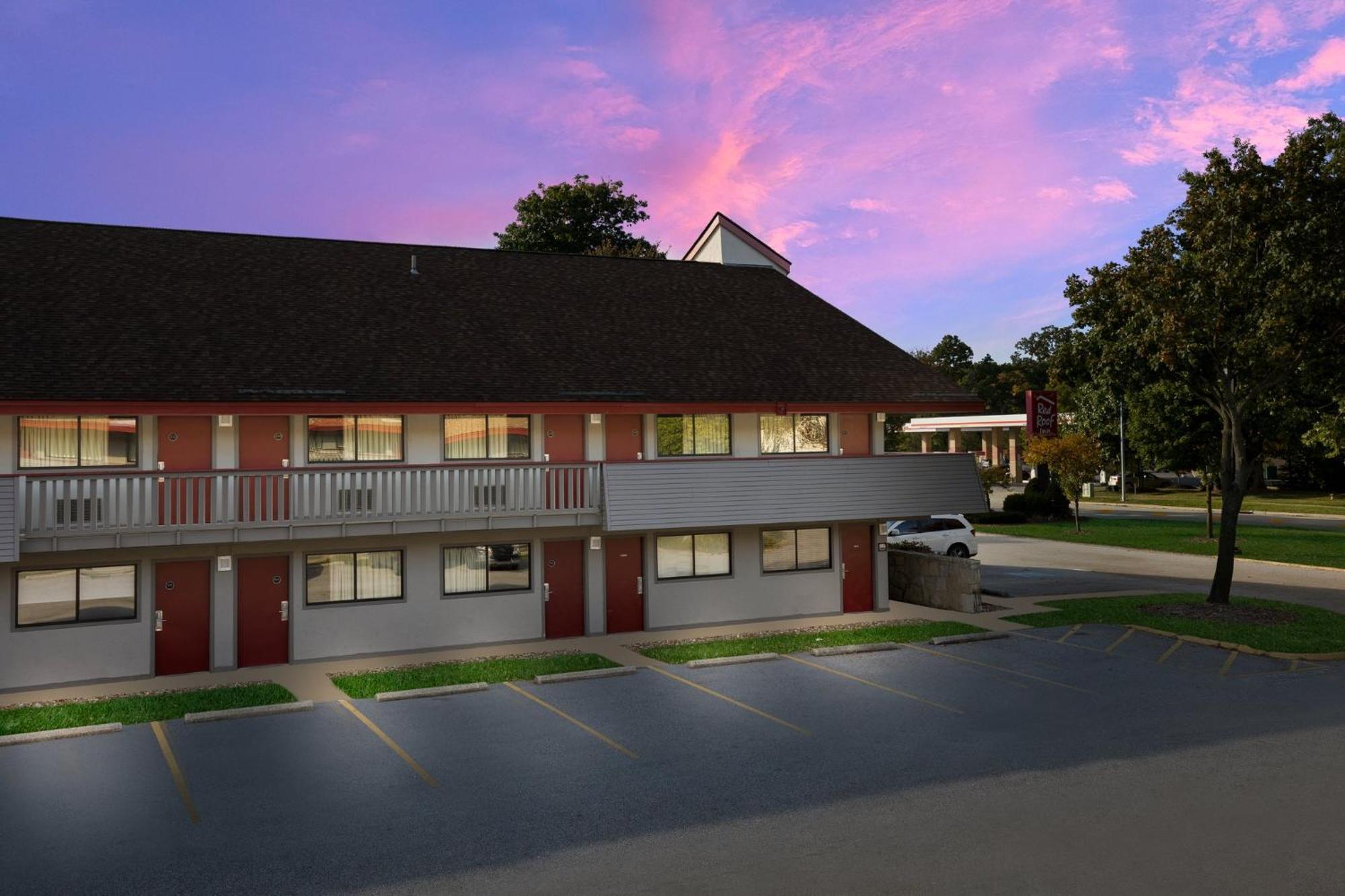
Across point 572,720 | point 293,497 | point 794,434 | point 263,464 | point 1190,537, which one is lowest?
point 572,720

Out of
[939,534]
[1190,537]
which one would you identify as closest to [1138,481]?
[1190,537]

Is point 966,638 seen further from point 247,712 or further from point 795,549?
point 247,712

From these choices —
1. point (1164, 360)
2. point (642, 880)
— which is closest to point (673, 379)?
point (1164, 360)

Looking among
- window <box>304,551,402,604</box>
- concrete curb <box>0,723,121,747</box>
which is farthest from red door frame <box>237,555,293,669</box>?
concrete curb <box>0,723,121,747</box>

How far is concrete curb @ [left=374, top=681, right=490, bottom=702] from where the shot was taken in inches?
678

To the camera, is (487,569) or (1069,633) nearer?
(487,569)

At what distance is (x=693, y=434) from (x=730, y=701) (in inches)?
348

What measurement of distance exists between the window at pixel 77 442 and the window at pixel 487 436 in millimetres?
6284

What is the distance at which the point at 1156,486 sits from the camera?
81688mm

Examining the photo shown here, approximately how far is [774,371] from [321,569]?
11948mm

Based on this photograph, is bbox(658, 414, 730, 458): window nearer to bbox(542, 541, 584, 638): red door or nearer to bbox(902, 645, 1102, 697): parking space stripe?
bbox(542, 541, 584, 638): red door

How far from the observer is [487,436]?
22.4 metres

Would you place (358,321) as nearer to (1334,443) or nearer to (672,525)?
(672,525)

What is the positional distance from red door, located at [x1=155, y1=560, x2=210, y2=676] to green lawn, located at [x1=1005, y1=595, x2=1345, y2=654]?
18393 millimetres
